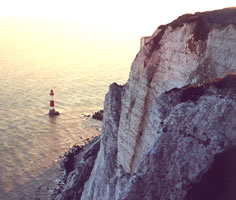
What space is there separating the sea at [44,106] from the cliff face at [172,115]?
849cm

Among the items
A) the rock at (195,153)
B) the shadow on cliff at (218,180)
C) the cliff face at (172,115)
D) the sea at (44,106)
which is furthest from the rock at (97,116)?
the shadow on cliff at (218,180)

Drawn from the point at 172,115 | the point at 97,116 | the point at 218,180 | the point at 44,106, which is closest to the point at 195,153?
the point at 218,180

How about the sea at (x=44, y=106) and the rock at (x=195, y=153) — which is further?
the sea at (x=44, y=106)

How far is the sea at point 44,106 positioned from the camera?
26992 millimetres

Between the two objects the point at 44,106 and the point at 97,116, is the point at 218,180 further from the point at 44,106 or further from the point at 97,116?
the point at 44,106

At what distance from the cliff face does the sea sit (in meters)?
8.49

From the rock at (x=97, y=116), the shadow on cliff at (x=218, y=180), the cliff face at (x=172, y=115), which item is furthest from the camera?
the rock at (x=97, y=116)

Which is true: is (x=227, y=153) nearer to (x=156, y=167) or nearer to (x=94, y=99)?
(x=156, y=167)

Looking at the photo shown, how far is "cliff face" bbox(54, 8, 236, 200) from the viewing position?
7613 millimetres

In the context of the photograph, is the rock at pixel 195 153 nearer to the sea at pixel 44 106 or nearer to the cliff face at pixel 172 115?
the cliff face at pixel 172 115

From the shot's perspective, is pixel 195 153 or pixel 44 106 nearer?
pixel 195 153

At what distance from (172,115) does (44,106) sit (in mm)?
36992

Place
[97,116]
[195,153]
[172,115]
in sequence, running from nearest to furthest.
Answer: [195,153] → [172,115] → [97,116]

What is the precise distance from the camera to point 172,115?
27.9 feet
